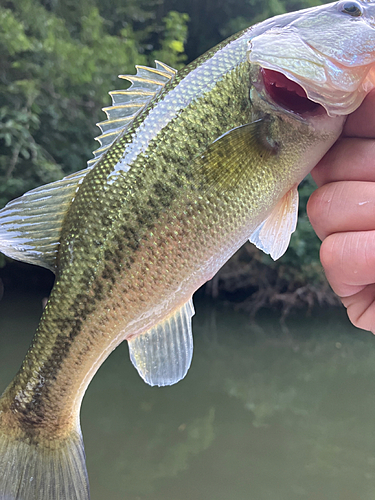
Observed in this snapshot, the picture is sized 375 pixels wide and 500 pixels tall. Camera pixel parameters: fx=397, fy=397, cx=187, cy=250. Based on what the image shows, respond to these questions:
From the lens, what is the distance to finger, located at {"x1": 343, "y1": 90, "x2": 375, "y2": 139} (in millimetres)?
867

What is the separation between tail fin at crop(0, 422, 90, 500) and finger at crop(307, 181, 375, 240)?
83 cm

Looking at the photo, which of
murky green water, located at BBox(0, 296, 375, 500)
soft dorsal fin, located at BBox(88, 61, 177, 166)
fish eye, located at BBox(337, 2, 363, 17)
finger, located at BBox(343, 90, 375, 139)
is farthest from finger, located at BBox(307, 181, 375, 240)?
murky green water, located at BBox(0, 296, 375, 500)

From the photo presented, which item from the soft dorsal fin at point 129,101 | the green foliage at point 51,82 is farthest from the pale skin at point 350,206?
the green foliage at point 51,82

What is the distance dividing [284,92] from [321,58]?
0.32 ft

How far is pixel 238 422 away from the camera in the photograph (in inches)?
149

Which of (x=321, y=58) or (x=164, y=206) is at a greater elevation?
(x=321, y=58)

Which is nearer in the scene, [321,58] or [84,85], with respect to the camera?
[321,58]

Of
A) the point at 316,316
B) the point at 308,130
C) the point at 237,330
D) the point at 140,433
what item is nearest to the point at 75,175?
the point at 308,130

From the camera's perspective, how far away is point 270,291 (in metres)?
6.52

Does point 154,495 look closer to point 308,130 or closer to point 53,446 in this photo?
point 53,446

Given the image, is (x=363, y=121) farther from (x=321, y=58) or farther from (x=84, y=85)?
(x=84, y=85)

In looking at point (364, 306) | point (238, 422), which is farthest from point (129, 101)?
point (238, 422)

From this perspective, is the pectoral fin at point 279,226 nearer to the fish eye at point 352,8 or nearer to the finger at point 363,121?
the finger at point 363,121

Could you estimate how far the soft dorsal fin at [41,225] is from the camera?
1007 mm
